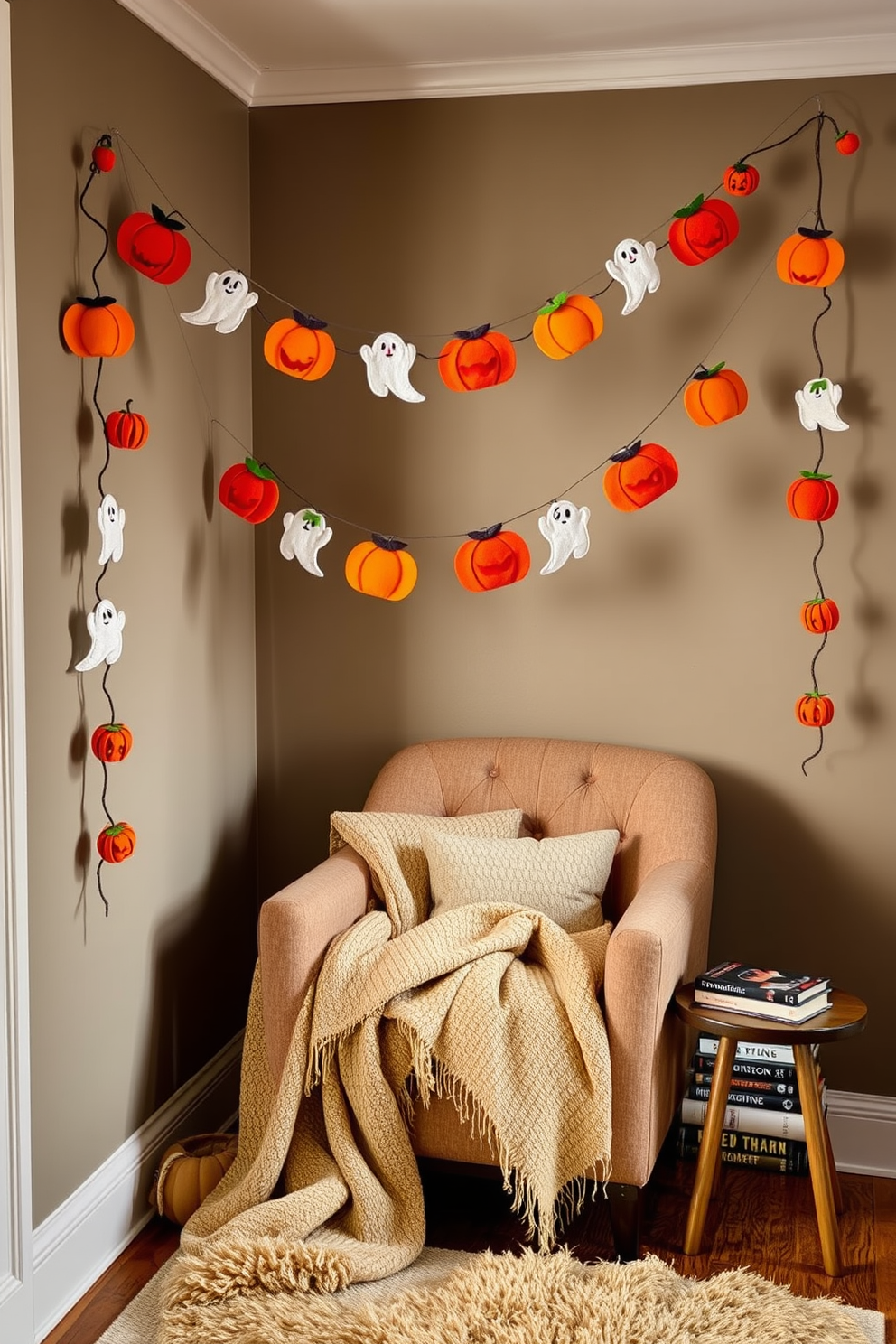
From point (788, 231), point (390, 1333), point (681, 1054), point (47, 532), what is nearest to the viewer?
point (390, 1333)

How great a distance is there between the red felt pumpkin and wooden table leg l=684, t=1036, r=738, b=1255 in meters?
1.82

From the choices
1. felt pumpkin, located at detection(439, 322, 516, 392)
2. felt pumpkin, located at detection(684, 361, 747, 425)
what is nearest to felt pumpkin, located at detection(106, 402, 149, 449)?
felt pumpkin, located at detection(439, 322, 516, 392)

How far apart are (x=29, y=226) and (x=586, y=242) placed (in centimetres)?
135

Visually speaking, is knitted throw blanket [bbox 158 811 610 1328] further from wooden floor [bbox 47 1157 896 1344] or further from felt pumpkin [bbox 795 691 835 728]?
felt pumpkin [bbox 795 691 835 728]

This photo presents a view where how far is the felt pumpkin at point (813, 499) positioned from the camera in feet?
8.78

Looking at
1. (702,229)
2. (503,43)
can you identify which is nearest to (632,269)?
(702,229)

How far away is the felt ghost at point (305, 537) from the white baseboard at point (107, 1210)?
3.95 ft

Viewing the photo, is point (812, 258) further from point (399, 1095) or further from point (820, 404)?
point (399, 1095)

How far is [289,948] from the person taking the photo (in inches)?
92.9

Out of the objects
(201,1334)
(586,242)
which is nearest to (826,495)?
(586,242)

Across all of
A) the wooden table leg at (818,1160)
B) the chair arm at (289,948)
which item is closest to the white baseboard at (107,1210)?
the chair arm at (289,948)

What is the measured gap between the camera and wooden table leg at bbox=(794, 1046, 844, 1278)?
237 cm

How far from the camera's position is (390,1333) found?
6.69 ft

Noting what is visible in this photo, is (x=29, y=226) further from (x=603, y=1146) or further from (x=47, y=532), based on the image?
(x=603, y=1146)
